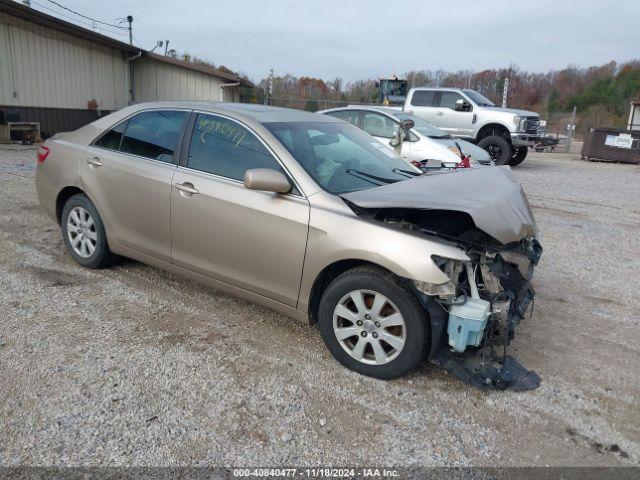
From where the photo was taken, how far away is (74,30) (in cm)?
1702

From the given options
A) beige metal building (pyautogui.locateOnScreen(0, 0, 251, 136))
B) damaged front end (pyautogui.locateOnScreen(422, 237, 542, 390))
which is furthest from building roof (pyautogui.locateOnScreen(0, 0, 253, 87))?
damaged front end (pyautogui.locateOnScreen(422, 237, 542, 390))

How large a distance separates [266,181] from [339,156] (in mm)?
838

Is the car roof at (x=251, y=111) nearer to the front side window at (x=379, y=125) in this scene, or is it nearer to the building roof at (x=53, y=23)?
the front side window at (x=379, y=125)

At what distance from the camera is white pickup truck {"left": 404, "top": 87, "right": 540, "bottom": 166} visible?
13.9 meters

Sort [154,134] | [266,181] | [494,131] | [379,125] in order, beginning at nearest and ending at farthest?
[266,181] → [154,134] → [379,125] → [494,131]

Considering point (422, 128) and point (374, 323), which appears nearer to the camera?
point (374, 323)

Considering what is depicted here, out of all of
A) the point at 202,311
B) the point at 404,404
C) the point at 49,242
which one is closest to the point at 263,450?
the point at 404,404

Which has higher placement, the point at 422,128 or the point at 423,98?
the point at 423,98

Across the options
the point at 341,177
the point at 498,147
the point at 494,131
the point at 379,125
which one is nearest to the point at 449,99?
the point at 494,131

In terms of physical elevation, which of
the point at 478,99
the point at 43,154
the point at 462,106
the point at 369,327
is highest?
the point at 478,99

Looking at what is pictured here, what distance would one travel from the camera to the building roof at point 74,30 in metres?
14.7

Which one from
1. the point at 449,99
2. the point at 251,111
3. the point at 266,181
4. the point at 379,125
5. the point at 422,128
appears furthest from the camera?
the point at 449,99

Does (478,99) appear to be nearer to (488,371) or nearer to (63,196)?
(63,196)

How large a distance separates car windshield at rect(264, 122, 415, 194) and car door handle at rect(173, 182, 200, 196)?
725mm
